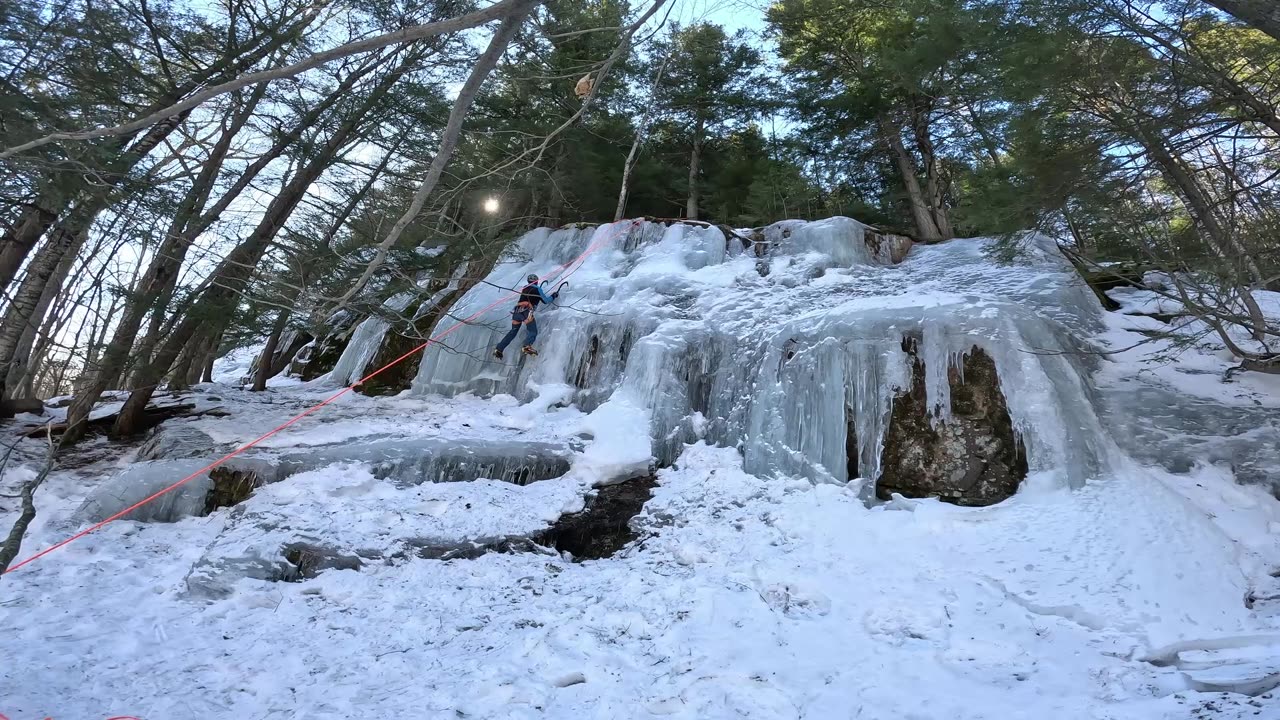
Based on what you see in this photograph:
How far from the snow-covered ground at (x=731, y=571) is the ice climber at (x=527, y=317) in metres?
1.49

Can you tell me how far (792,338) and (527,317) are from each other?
3779 mm

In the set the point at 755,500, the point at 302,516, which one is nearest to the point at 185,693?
the point at 302,516

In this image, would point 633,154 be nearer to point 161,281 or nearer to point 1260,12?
point 161,281

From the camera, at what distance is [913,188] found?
10961 mm

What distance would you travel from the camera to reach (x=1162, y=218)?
540 cm

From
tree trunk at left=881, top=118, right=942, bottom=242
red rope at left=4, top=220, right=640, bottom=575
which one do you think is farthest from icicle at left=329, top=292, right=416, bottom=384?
tree trunk at left=881, top=118, right=942, bottom=242

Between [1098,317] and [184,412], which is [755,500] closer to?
[1098,317]

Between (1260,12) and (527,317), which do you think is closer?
(1260,12)

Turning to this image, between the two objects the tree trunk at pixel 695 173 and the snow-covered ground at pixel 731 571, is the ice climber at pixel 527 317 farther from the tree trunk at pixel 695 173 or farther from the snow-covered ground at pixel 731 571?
the tree trunk at pixel 695 173

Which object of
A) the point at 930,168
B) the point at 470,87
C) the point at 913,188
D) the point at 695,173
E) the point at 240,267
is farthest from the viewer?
the point at 695,173

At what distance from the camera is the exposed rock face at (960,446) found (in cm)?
508

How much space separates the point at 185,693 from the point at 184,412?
587cm

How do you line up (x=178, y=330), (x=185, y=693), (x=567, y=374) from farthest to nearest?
(x=567, y=374), (x=178, y=330), (x=185, y=693)

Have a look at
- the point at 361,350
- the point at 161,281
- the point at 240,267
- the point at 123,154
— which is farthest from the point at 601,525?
the point at 361,350
